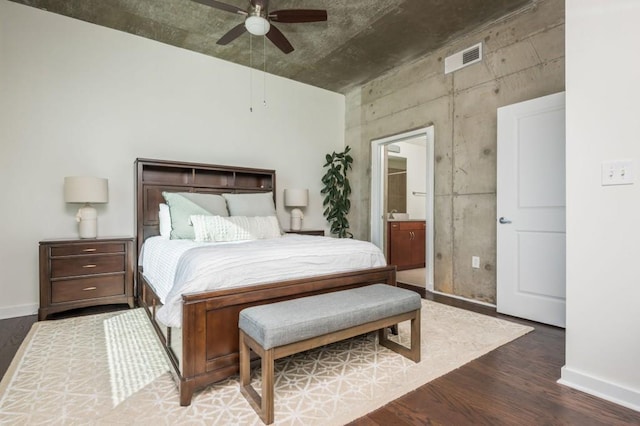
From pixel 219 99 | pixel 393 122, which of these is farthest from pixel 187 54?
pixel 393 122

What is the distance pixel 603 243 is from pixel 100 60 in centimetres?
472

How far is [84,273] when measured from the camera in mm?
3072

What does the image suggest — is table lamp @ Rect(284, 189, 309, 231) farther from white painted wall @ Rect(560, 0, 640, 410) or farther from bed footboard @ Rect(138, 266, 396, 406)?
white painted wall @ Rect(560, 0, 640, 410)

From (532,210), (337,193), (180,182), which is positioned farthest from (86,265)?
(532,210)

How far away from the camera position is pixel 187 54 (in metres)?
4.00

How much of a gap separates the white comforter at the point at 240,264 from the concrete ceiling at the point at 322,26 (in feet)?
7.77

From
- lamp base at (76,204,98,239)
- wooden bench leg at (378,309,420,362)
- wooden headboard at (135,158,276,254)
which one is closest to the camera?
wooden bench leg at (378,309,420,362)

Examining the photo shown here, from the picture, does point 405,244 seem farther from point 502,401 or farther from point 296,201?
point 502,401

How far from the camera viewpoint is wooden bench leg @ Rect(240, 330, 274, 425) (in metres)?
1.49

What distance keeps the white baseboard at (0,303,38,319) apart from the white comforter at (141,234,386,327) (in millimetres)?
1552

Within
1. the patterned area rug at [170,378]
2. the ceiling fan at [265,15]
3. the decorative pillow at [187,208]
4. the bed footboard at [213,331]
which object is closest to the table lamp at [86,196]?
the decorative pillow at [187,208]

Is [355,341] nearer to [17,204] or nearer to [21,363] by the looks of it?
[21,363]

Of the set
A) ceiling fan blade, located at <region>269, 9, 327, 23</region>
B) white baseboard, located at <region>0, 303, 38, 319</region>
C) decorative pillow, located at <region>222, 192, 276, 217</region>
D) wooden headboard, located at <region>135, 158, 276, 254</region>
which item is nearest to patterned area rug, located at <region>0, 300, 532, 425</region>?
white baseboard, located at <region>0, 303, 38, 319</region>

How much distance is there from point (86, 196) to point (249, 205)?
1.57m
